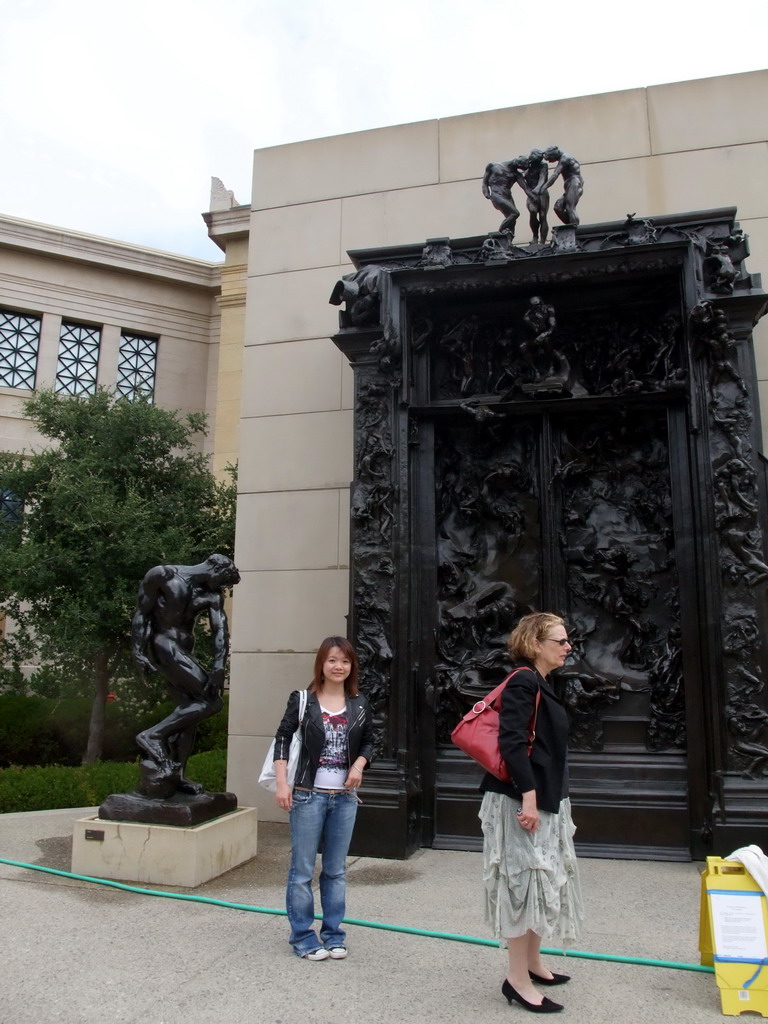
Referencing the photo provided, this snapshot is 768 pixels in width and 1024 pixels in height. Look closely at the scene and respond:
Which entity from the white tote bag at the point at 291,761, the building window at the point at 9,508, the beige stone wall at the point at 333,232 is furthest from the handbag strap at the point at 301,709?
the building window at the point at 9,508

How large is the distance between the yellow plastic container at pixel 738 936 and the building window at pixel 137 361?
26.1 metres

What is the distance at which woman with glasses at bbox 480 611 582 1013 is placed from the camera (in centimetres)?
397

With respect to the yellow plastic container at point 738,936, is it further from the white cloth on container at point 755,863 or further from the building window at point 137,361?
the building window at point 137,361

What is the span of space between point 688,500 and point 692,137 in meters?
4.58

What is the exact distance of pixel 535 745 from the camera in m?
4.11

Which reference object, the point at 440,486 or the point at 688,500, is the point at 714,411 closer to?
the point at 688,500

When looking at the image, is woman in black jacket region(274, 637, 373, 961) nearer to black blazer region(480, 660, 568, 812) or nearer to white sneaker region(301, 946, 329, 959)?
white sneaker region(301, 946, 329, 959)

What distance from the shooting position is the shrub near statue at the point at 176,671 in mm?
6758

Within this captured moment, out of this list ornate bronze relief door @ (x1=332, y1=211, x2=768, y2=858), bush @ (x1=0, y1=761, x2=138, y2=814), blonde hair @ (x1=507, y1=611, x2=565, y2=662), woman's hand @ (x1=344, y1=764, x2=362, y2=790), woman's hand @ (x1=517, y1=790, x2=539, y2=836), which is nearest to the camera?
woman's hand @ (x1=517, y1=790, x2=539, y2=836)

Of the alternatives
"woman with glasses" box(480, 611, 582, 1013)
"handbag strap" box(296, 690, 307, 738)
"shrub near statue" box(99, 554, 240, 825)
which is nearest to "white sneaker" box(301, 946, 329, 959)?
"woman with glasses" box(480, 611, 582, 1013)

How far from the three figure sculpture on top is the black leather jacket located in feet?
18.7

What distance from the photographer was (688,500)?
8.08 meters

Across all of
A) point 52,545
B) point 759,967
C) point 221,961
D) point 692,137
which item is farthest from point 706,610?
point 52,545

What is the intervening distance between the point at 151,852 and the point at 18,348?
951 inches
